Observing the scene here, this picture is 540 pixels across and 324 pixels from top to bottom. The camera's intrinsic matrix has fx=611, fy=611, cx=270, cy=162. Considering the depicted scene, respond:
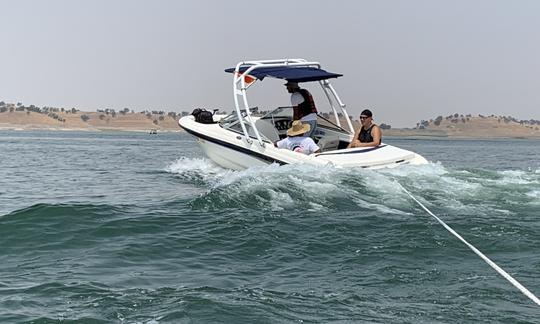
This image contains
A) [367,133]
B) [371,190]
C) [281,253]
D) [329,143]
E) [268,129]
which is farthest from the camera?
[268,129]

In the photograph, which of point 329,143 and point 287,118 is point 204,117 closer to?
point 287,118

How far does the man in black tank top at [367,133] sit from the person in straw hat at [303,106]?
1.30 metres

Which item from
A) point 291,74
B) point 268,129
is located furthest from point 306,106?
point 268,129

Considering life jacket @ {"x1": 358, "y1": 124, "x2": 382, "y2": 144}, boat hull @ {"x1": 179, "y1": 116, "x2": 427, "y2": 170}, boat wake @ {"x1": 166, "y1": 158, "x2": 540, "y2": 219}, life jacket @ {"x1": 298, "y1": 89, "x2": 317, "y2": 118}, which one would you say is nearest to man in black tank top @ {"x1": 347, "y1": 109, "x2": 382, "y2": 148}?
life jacket @ {"x1": 358, "y1": 124, "x2": 382, "y2": 144}

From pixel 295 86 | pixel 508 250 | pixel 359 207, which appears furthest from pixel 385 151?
pixel 508 250

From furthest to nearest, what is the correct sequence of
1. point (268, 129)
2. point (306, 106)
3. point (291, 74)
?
point (268, 129)
point (306, 106)
point (291, 74)

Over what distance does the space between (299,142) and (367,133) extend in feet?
5.16

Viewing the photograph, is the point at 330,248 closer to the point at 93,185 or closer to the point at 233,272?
the point at 233,272

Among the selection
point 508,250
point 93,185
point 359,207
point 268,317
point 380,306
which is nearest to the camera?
point 268,317

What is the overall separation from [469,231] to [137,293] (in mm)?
4390

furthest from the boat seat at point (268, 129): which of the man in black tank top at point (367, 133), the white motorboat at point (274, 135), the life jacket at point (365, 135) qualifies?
the life jacket at point (365, 135)

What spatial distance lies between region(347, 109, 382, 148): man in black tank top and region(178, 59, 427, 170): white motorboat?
210 millimetres

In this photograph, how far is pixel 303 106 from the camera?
576 inches

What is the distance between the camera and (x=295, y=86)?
14750 mm
